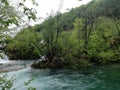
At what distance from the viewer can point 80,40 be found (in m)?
33.9

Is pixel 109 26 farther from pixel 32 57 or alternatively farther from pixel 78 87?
pixel 78 87

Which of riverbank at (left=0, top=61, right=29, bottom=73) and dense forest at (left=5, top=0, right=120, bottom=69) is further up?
dense forest at (left=5, top=0, right=120, bottom=69)

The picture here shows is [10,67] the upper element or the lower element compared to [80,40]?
lower

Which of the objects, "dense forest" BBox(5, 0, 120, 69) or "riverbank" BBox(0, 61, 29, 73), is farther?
"dense forest" BBox(5, 0, 120, 69)

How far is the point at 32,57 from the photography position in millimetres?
42188

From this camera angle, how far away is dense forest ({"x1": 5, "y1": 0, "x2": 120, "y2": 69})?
98.1 feet

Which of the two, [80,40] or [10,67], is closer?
[10,67]

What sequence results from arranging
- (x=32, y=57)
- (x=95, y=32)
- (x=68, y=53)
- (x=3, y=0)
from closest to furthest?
1. (x=3, y=0)
2. (x=68, y=53)
3. (x=95, y=32)
4. (x=32, y=57)

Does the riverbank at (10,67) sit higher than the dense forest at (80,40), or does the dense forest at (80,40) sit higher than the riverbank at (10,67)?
the dense forest at (80,40)

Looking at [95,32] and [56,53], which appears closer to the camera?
[56,53]

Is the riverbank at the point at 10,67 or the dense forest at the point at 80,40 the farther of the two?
the dense forest at the point at 80,40

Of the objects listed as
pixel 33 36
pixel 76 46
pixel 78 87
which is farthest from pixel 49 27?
pixel 78 87

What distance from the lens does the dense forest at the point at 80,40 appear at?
98.1 feet

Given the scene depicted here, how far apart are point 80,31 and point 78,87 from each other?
2022 cm
